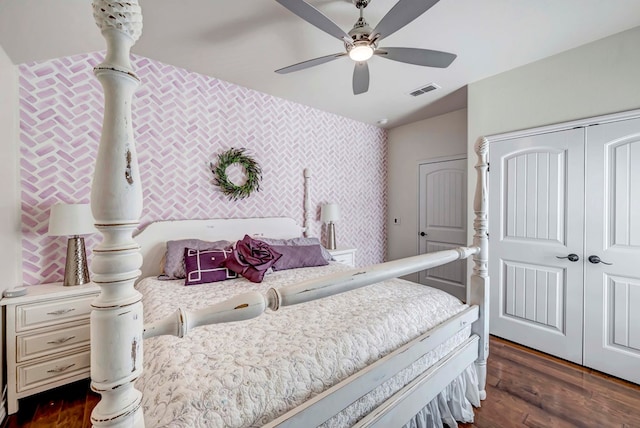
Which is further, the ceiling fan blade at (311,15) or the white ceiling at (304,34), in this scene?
the white ceiling at (304,34)

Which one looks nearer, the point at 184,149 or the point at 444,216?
the point at 184,149

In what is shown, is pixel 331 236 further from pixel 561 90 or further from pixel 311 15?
pixel 561 90

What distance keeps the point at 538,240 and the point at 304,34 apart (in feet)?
8.87

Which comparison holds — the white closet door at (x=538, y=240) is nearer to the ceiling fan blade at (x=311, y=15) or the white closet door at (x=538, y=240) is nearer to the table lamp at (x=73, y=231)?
the ceiling fan blade at (x=311, y=15)

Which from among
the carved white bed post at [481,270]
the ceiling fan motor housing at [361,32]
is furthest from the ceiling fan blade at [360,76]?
the carved white bed post at [481,270]

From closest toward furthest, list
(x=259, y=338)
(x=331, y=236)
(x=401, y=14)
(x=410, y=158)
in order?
(x=259, y=338), (x=401, y=14), (x=331, y=236), (x=410, y=158)

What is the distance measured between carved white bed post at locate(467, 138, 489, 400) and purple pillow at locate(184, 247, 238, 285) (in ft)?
5.72

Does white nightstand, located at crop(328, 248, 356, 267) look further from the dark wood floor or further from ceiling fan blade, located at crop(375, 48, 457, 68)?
ceiling fan blade, located at crop(375, 48, 457, 68)

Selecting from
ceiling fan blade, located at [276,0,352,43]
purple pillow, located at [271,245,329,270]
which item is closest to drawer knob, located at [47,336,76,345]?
purple pillow, located at [271,245,329,270]

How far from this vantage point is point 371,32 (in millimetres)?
1667

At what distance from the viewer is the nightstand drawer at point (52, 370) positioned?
1.71 meters

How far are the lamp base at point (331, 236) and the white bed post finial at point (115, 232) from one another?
291 centimetres

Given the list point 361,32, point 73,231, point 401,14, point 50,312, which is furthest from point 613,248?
point 50,312

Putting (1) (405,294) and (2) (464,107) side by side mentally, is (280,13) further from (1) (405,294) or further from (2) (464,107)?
(2) (464,107)
